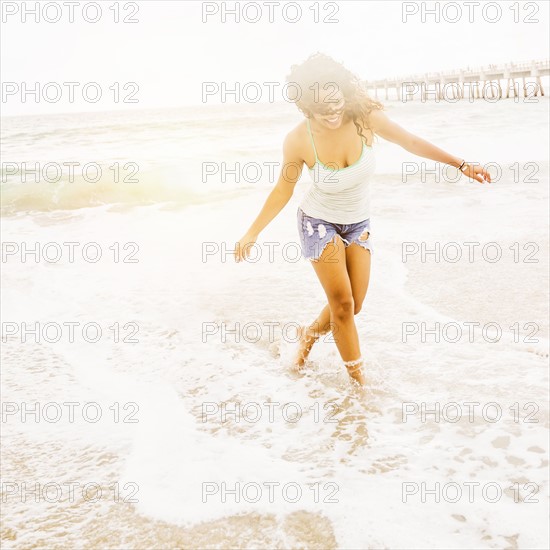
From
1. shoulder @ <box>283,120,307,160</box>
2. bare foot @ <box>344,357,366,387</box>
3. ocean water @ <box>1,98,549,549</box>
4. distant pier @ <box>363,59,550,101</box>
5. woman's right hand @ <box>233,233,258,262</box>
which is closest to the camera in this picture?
ocean water @ <box>1,98,549,549</box>

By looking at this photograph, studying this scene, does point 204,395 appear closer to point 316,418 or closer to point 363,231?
point 316,418

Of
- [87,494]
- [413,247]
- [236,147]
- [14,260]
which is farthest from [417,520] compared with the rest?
[236,147]

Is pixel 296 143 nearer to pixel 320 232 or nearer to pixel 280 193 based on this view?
pixel 280 193

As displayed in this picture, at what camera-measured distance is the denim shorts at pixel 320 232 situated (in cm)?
371

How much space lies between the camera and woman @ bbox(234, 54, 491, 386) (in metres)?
3.24

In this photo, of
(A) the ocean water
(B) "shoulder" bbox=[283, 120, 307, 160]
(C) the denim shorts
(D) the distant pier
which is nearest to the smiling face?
(B) "shoulder" bbox=[283, 120, 307, 160]

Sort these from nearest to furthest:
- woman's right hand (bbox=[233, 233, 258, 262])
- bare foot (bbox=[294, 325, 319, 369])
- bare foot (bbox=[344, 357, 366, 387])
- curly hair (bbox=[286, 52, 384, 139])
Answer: curly hair (bbox=[286, 52, 384, 139]) → woman's right hand (bbox=[233, 233, 258, 262]) → bare foot (bbox=[344, 357, 366, 387]) → bare foot (bbox=[294, 325, 319, 369])

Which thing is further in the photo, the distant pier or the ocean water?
the distant pier

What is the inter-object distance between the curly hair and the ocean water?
1953 mm

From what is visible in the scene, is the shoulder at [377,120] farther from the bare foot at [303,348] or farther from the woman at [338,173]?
the bare foot at [303,348]

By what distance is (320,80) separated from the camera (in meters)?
3.18

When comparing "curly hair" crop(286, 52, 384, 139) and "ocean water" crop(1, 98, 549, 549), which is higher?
"curly hair" crop(286, 52, 384, 139)

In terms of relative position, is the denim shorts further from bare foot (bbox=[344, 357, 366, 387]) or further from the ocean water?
the ocean water

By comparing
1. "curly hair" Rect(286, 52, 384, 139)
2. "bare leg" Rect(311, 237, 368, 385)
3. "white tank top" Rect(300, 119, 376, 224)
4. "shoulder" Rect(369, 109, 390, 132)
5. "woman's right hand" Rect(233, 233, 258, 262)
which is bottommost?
"bare leg" Rect(311, 237, 368, 385)
